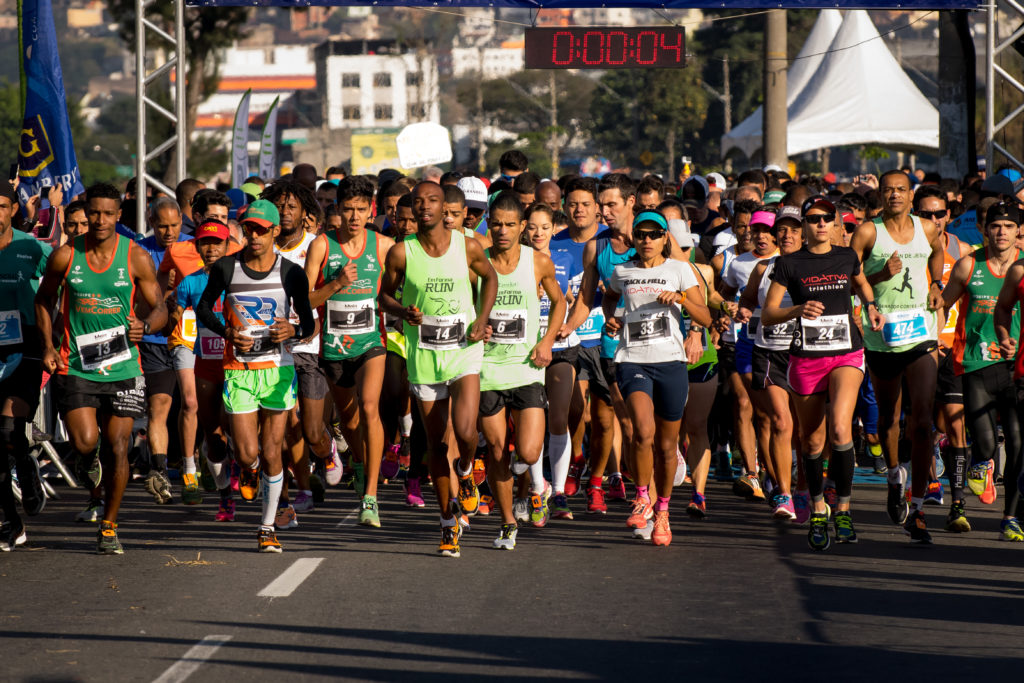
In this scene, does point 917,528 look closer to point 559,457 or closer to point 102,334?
point 559,457

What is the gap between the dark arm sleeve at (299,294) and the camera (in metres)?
9.45

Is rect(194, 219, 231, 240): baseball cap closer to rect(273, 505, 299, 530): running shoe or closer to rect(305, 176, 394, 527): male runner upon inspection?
rect(305, 176, 394, 527): male runner

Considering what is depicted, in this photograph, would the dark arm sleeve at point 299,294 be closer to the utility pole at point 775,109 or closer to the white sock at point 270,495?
the white sock at point 270,495

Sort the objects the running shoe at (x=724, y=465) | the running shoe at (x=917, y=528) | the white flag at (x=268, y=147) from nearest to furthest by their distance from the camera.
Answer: the running shoe at (x=917, y=528) → the running shoe at (x=724, y=465) → the white flag at (x=268, y=147)

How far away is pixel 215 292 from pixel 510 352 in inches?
65.5

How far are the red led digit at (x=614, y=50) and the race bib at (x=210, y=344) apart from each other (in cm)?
796

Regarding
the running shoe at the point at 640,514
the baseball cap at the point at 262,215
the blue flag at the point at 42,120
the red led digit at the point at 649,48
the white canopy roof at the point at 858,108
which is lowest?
the running shoe at the point at 640,514

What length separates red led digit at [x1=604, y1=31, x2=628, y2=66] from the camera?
688 inches

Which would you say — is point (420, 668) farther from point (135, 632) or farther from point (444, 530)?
point (444, 530)

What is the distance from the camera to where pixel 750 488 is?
38.4ft

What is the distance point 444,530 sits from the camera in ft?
30.3

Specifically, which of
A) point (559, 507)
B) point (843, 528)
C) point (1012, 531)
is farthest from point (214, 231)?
point (1012, 531)

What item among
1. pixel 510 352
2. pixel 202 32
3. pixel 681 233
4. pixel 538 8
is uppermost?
pixel 202 32

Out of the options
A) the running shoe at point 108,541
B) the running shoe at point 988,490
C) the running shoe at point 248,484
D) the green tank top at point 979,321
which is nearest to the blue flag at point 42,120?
the running shoe at point 248,484
